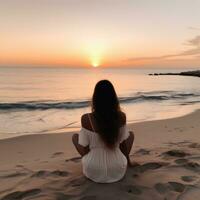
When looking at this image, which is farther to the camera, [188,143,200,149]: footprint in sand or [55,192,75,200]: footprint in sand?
[188,143,200,149]: footprint in sand

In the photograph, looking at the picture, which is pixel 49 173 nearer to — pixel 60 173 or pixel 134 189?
pixel 60 173

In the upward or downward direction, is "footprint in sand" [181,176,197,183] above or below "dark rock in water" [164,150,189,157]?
below

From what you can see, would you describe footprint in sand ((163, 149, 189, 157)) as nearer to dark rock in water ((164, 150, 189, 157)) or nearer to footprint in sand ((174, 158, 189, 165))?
dark rock in water ((164, 150, 189, 157))

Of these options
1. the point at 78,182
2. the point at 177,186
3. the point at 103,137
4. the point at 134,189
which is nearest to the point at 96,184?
the point at 78,182

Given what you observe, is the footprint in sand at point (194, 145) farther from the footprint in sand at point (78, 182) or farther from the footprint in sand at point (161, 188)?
the footprint in sand at point (78, 182)

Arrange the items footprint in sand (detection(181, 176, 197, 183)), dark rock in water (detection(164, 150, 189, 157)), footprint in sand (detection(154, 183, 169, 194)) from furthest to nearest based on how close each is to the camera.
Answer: dark rock in water (detection(164, 150, 189, 157)) < footprint in sand (detection(181, 176, 197, 183)) < footprint in sand (detection(154, 183, 169, 194))

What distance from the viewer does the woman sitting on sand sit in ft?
14.2

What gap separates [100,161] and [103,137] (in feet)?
1.06

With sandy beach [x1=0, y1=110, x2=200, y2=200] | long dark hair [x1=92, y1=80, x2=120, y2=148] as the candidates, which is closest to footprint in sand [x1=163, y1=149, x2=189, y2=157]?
sandy beach [x1=0, y1=110, x2=200, y2=200]

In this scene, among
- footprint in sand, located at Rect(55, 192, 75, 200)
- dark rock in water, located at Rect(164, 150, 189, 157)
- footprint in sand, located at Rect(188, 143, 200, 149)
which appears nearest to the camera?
footprint in sand, located at Rect(55, 192, 75, 200)

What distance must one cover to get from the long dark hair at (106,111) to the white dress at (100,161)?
0.11 meters

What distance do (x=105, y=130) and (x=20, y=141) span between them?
488 centimetres

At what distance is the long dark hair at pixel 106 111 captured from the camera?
431 centimetres

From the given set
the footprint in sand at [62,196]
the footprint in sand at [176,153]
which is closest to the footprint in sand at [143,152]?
the footprint in sand at [176,153]
